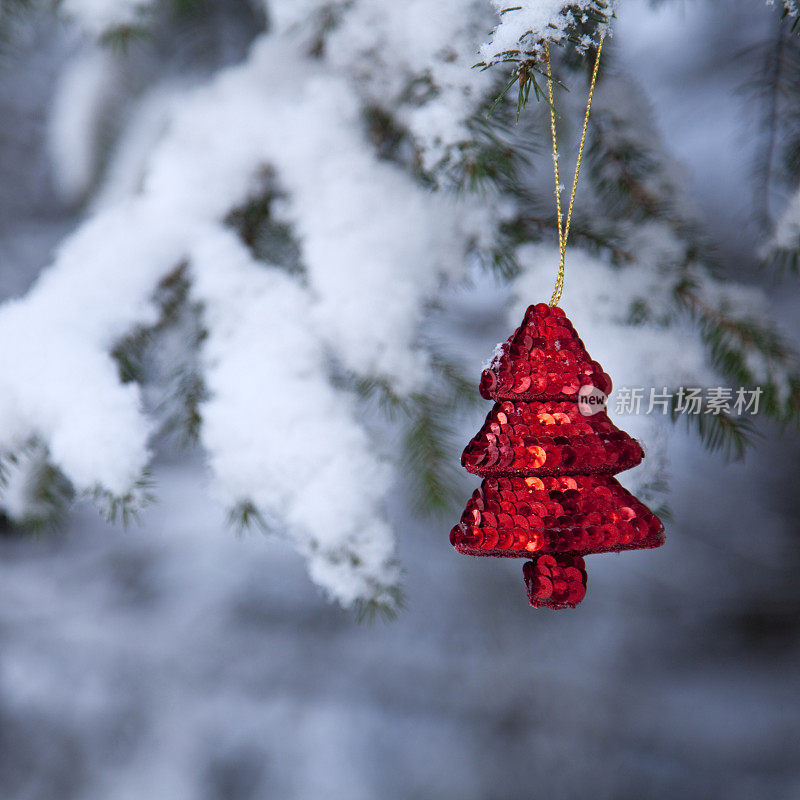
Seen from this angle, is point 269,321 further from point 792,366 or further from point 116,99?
point 792,366

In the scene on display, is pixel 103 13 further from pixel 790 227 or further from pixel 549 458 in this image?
pixel 790 227

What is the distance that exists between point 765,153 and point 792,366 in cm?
27

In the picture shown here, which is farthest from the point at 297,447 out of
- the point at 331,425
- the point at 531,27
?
the point at 531,27

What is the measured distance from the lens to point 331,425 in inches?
22.5

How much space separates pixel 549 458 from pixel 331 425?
19 cm

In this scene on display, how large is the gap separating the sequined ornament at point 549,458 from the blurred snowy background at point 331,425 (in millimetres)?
110

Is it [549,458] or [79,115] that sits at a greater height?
[79,115]

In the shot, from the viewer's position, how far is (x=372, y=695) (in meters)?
1.13

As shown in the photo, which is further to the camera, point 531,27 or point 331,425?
point 331,425

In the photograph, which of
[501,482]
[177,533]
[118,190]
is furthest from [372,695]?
[118,190]

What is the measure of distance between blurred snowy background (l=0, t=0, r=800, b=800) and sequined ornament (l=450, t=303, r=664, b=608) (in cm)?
11

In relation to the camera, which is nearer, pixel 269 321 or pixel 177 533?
pixel 269 321

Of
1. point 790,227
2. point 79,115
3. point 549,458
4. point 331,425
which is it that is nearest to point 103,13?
point 79,115

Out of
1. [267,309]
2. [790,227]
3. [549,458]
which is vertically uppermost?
[790,227]
